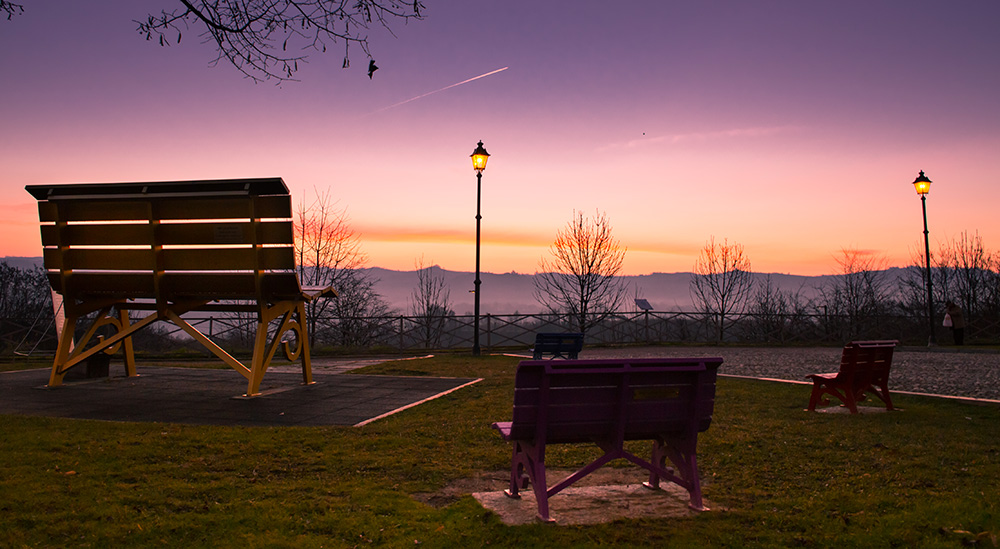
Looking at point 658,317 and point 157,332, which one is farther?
point 658,317

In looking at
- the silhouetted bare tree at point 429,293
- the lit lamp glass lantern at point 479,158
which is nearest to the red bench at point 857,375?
the lit lamp glass lantern at point 479,158

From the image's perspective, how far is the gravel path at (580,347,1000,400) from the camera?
35.7ft

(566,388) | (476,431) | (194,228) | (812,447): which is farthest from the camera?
(194,228)

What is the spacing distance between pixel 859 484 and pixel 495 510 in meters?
2.61

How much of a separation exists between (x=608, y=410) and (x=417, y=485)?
1.47m

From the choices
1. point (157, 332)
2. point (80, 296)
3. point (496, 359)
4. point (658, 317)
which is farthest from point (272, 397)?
point (658, 317)

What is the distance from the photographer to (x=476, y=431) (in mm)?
6547

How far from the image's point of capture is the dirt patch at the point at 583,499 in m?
4.05

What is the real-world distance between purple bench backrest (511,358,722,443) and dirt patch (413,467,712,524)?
434 mm

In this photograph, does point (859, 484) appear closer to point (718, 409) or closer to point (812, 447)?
point (812, 447)

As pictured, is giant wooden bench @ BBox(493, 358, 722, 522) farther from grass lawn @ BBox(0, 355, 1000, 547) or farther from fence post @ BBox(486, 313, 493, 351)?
fence post @ BBox(486, 313, 493, 351)

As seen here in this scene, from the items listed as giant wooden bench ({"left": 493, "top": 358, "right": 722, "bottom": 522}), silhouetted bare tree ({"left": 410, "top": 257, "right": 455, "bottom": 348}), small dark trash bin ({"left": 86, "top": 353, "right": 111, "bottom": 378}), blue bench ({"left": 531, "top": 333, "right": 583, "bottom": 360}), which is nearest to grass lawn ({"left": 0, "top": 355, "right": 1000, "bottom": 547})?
giant wooden bench ({"left": 493, "top": 358, "right": 722, "bottom": 522})

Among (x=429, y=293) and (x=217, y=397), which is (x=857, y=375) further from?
(x=429, y=293)

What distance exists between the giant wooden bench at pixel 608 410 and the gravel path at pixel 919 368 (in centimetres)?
765
